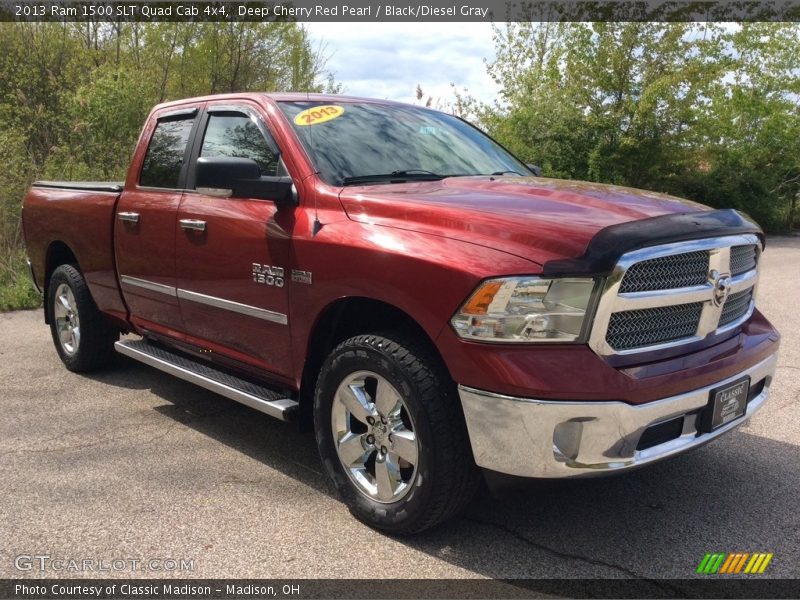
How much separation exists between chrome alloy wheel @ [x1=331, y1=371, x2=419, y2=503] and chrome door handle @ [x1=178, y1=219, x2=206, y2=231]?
136cm

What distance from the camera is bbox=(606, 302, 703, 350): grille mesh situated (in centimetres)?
272

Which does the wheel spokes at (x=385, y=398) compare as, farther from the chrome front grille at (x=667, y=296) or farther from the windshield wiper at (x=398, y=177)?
the windshield wiper at (x=398, y=177)

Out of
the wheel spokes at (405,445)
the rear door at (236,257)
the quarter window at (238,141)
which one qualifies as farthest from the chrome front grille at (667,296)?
the quarter window at (238,141)

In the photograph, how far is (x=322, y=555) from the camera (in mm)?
2996

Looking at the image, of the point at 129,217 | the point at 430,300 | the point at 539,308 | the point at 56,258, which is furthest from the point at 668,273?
the point at 56,258

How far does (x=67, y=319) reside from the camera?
19.0 feet

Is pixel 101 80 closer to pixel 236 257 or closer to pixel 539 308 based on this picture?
pixel 236 257

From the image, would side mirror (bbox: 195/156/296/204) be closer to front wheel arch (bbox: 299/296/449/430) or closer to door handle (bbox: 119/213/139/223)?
front wheel arch (bbox: 299/296/449/430)

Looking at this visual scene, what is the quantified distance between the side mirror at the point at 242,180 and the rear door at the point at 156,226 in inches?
37.7

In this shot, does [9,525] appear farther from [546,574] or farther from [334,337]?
[546,574]

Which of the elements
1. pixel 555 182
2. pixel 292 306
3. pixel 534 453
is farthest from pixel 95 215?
pixel 534 453

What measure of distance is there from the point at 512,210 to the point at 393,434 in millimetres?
1052

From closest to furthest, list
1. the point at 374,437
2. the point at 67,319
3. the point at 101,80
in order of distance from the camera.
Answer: the point at 374,437
the point at 67,319
the point at 101,80

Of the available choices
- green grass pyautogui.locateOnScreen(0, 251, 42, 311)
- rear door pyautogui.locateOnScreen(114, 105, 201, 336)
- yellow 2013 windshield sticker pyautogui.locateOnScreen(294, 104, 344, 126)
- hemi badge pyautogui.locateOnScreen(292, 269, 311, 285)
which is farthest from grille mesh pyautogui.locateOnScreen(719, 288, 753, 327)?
green grass pyautogui.locateOnScreen(0, 251, 42, 311)
